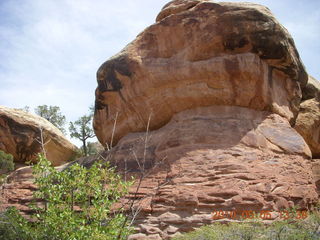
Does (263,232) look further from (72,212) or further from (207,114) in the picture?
(207,114)

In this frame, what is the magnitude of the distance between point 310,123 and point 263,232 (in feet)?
30.5

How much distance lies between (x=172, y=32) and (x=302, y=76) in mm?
5054

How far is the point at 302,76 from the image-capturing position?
1348 cm

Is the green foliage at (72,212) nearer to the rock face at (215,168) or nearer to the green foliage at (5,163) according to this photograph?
the rock face at (215,168)

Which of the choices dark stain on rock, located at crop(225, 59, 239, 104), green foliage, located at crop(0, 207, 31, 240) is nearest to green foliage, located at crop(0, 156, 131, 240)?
green foliage, located at crop(0, 207, 31, 240)

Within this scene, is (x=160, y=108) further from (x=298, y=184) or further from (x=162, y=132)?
(x=298, y=184)

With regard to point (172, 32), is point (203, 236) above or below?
below

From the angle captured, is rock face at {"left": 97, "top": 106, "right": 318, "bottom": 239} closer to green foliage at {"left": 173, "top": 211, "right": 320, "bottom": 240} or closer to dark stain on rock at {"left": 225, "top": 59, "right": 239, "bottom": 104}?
dark stain on rock at {"left": 225, "top": 59, "right": 239, "bottom": 104}

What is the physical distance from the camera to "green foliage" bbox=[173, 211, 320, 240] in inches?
257

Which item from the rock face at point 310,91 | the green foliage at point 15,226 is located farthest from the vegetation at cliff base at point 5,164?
the rock face at point 310,91

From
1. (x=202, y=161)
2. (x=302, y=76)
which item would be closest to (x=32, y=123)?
(x=202, y=161)

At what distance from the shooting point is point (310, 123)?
48.8 feet

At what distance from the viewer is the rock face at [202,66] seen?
11.2 m

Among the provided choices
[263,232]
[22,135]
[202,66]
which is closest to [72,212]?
[263,232]
